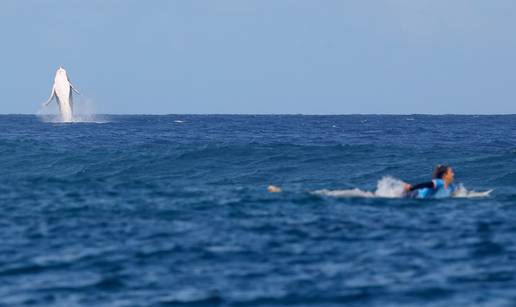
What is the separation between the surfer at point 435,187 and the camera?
22203mm

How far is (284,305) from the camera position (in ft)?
39.9

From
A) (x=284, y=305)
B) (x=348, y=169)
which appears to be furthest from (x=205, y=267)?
(x=348, y=169)

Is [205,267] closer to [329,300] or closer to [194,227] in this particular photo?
[329,300]

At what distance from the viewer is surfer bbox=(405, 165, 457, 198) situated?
2220cm

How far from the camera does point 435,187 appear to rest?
73.3 feet

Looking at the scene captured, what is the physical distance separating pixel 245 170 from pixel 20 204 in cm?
1997

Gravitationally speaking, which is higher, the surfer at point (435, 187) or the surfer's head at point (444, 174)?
the surfer's head at point (444, 174)

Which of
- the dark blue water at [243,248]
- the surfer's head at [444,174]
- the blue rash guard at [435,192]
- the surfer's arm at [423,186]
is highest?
the surfer's head at [444,174]
